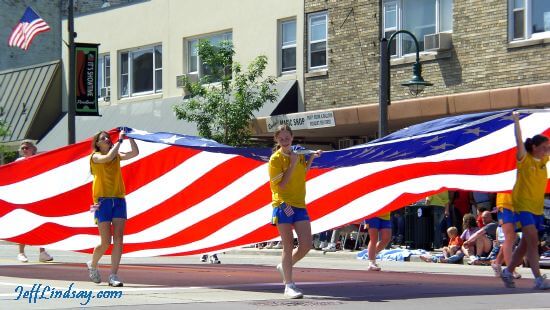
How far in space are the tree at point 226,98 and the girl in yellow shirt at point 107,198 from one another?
17.3 metres

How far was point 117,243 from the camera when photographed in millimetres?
12961

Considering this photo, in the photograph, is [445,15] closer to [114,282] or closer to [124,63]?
[124,63]

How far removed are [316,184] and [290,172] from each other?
2.74m

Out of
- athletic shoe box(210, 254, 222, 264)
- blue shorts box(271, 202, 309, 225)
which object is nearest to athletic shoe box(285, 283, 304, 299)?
blue shorts box(271, 202, 309, 225)

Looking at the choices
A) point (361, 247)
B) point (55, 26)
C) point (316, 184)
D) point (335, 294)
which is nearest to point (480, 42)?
point (361, 247)

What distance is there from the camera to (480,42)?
26.7m

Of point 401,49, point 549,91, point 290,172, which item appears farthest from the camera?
point 401,49

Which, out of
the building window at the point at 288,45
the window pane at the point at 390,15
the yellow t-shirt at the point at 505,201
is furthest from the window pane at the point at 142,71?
the yellow t-shirt at the point at 505,201

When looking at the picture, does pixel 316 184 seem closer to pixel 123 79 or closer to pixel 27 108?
pixel 123 79

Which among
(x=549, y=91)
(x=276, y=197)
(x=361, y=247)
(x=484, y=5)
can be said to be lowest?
(x=361, y=247)

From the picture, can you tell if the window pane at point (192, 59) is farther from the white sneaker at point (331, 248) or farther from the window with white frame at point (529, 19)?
the window with white frame at point (529, 19)

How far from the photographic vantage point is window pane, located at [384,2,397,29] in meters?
29.2

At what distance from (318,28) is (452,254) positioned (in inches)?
421

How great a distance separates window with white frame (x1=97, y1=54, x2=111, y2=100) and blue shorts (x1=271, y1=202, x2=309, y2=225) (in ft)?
90.4
